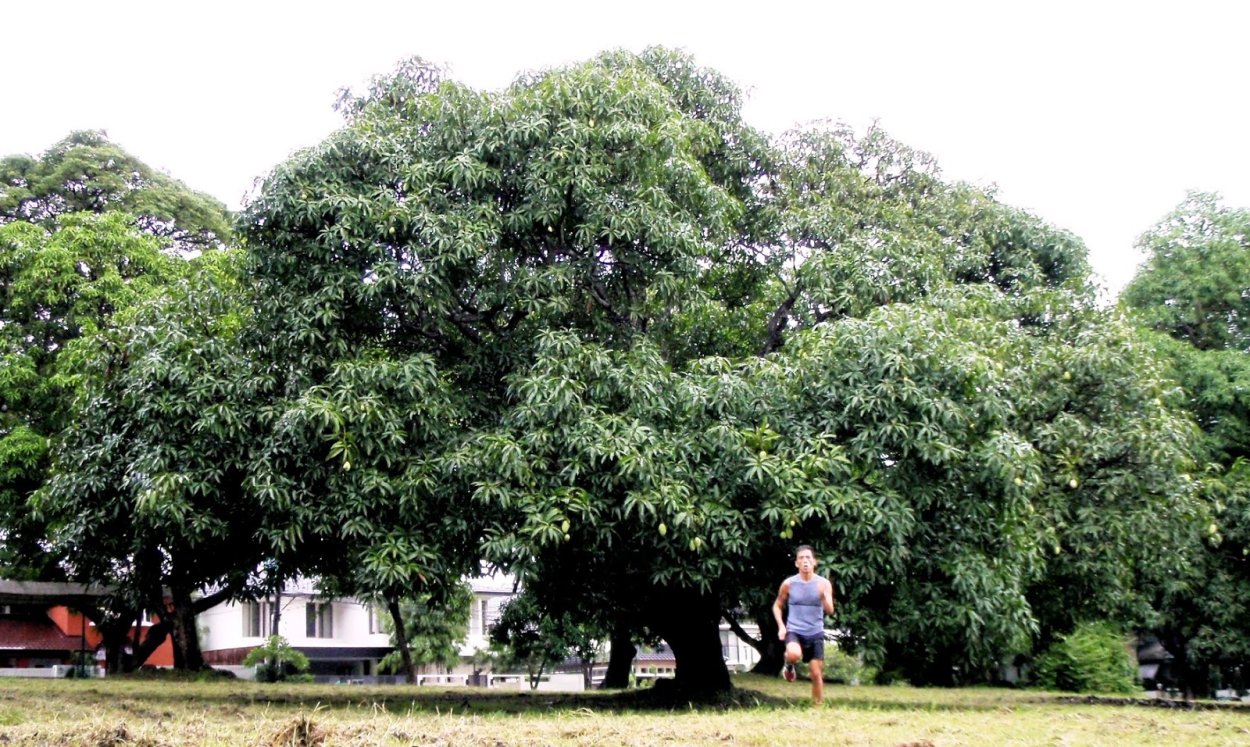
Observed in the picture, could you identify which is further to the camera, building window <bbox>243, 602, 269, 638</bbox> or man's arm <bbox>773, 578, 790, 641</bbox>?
building window <bbox>243, 602, 269, 638</bbox>

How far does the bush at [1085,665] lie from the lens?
2634 centimetres

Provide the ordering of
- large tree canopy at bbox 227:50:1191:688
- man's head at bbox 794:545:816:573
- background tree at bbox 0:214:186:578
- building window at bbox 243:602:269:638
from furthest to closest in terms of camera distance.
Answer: building window at bbox 243:602:269:638 < background tree at bbox 0:214:186:578 < large tree canopy at bbox 227:50:1191:688 < man's head at bbox 794:545:816:573

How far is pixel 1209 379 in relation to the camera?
24.5m

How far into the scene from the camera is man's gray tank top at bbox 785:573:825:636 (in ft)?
32.2

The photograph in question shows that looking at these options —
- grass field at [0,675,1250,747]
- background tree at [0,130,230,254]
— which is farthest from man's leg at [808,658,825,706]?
background tree at [0,130,230,254]

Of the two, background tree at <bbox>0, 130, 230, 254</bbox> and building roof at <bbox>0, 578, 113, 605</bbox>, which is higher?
background tree at <bbox>0, 130, 230, 254</bbox>

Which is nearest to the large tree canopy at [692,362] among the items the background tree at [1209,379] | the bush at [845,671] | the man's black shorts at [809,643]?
the man's black shorts at [809,643]

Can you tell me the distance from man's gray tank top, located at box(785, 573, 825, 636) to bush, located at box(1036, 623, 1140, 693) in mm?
18671

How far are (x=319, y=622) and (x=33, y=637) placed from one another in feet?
51.1

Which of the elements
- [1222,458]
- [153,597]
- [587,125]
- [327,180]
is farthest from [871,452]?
[1222,458]

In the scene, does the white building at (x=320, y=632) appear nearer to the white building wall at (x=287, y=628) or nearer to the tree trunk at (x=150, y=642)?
the white building wall at (x=287, y=628)

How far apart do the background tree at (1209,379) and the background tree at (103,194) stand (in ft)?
74.3

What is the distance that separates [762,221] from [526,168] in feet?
13.6

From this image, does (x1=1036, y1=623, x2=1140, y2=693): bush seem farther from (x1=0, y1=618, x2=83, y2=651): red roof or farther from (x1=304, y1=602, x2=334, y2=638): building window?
(x1=304, y1=602, x2=334, y2=638): building window
